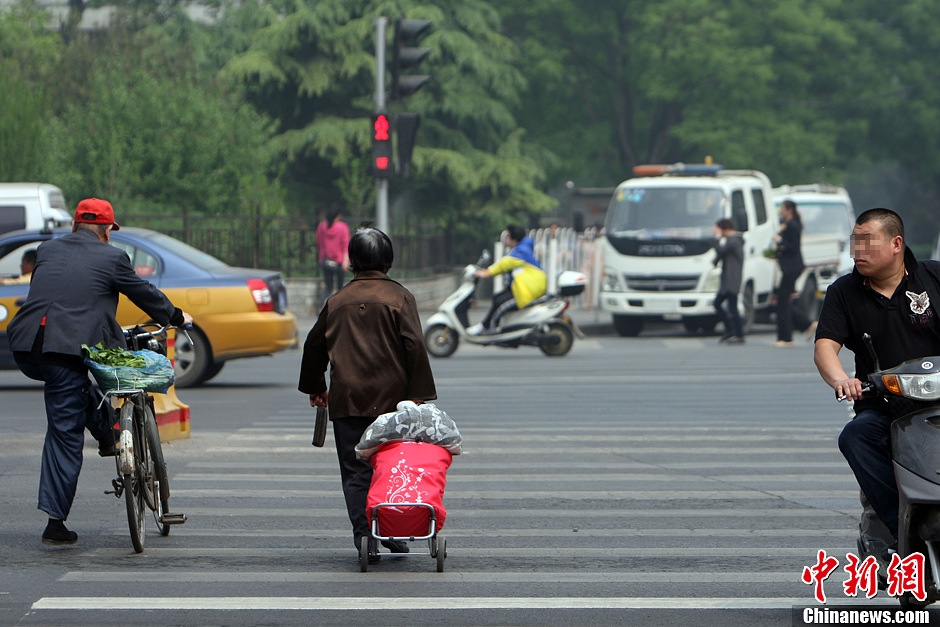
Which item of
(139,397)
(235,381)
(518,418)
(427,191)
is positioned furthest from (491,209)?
(139,397)

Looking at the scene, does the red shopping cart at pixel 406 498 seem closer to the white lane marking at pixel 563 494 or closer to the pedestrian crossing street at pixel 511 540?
the pedestrian crossing street at pixel 511 540

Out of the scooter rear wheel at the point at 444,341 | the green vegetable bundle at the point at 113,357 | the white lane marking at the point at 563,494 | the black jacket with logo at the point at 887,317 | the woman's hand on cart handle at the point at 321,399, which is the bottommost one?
the scooter rear wheel at the point at 444,341

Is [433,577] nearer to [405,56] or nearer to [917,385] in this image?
[917,385]

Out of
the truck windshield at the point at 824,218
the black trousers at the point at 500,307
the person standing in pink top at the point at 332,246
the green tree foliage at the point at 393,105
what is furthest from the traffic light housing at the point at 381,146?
the green tree foliage at the point at 393,105

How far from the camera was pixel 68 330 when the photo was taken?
Result: 22.4 feet

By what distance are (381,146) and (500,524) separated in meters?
11.6

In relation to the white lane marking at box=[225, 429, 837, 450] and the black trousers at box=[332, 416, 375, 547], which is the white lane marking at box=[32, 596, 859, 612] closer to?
the black trousers at box=[332, 416, 375, 547]

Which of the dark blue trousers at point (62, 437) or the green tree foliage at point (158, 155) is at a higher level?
the green tree foliage at point (158, 155)

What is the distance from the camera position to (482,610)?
5547 mm

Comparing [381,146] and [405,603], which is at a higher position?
[381,146]

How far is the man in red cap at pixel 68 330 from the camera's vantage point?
22.4 feet

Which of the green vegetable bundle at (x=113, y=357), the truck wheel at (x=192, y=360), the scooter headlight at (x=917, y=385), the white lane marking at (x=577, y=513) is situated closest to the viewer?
the scooter headlight at (x=917, y=385)

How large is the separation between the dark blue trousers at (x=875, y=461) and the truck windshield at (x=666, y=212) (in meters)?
18.1

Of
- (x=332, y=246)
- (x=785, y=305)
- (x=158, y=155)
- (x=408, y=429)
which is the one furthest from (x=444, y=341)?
(x=408, y=429)
